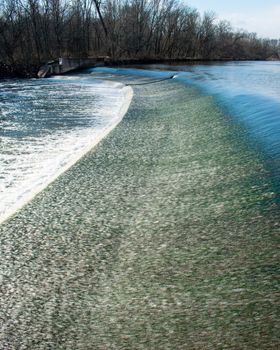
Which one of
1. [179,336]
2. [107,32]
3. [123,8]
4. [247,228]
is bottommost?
[179,336]

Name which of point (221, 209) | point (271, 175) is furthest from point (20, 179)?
point (271, 175)

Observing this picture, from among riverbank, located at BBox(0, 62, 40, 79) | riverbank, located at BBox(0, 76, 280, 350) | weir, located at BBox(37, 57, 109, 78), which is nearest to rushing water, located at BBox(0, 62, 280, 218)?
riverbank, located at BBox(0, 76, 280, 350)

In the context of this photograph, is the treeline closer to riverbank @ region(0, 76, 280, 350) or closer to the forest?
the forest

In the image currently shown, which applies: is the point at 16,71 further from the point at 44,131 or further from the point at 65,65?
the point at 44,131

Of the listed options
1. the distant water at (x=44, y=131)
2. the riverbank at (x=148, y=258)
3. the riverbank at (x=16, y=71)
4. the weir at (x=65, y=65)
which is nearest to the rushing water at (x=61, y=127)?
the distant water at (x=44, y=131)

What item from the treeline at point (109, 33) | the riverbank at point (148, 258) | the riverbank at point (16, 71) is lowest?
the riverbank at point (148, 258)

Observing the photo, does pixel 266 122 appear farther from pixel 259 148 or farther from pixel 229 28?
pixel 229 28

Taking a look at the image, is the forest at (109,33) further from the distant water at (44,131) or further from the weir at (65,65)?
the distant water at (44,131)
